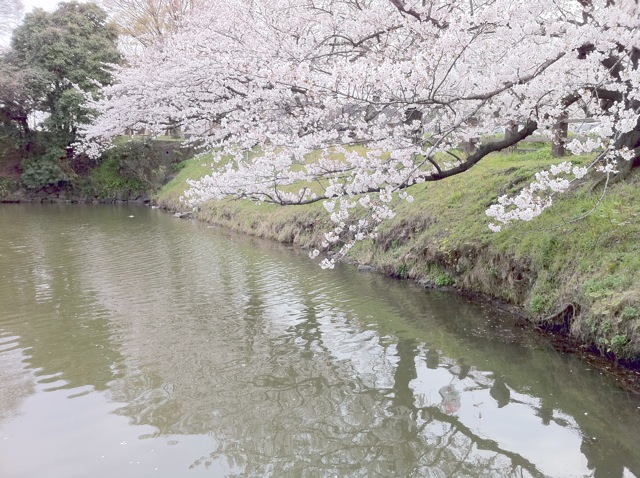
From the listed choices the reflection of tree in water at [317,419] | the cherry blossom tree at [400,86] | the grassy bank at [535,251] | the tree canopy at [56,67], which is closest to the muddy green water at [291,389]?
the reflection of tree in water at [317,419]

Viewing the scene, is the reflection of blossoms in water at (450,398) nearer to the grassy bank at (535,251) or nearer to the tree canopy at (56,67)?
the grassy bank at (535,251)

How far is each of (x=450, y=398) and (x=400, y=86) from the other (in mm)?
3350

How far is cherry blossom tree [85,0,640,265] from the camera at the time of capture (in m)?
5.33

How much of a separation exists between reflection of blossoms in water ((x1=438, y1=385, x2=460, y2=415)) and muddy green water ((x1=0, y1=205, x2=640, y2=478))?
0.7 inches

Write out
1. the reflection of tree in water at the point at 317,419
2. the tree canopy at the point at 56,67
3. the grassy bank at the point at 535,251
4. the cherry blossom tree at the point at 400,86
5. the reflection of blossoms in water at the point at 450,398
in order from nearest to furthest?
the reflection of tree in water at the point at 317,419
the reflection of blossoms in water at the point at 450,398
the cherry blossom tree at the point at 400,86
the grassy bank at the point at 535,251
the tree canopy at the point at 56,67

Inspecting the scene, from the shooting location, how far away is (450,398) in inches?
193

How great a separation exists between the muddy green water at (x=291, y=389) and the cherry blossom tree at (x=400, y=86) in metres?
1.60

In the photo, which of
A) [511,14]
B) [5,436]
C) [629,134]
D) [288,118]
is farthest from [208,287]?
[629,134]

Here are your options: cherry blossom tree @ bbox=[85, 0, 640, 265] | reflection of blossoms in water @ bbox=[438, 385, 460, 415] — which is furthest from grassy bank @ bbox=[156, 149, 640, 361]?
reflection of blossoms in water @ bbox=[438, 385, 460, 415]

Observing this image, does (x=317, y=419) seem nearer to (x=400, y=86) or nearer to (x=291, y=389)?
(x=291, y=389)

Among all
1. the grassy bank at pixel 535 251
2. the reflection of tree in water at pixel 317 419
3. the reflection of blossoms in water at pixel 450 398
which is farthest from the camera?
the grassy bank at pixel 535 251

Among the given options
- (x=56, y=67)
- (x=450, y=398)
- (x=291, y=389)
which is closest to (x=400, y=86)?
(x=450, y=398)

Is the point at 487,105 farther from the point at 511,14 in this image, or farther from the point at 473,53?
the point at 511,14

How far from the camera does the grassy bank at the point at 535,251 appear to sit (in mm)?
5547
